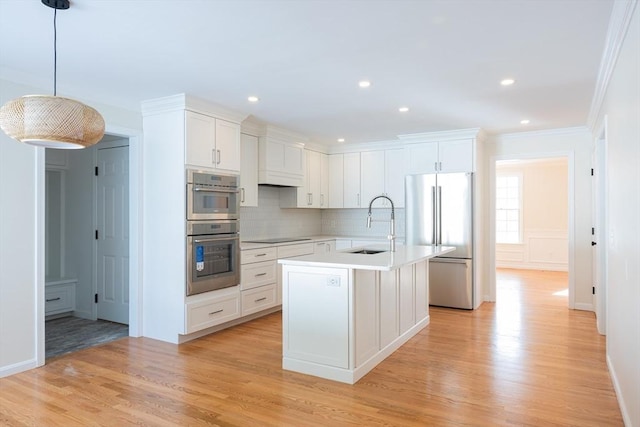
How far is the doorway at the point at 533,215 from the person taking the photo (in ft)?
30.5

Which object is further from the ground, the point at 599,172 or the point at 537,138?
the point at 537,138

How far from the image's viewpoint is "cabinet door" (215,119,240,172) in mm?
4531

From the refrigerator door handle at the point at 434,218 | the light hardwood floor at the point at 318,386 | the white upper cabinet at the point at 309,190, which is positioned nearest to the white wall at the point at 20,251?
the light hardwood floor at the point at 318,386

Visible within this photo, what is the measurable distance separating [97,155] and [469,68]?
434 cm

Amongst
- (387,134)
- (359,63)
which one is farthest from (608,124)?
(387,134)

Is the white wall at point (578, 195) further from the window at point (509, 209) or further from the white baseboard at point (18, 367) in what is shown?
the white baseboard at point (18, 367)

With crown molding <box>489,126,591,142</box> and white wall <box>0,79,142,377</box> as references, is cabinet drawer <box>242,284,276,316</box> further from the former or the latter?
crown molding <box>489,126,591,142</box>

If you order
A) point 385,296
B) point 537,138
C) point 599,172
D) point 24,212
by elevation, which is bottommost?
point 385,296

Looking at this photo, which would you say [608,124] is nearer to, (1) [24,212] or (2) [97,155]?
(1) [24,212]

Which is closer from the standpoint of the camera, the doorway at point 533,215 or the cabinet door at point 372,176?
the cabinet door at point 372,176

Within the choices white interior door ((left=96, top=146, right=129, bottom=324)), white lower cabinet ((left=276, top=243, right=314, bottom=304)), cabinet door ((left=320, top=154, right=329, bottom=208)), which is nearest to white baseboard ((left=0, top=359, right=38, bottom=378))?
white interior door ((left=96, top=146, right=129, bottom=324))

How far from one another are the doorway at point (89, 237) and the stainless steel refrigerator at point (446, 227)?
3770 mm

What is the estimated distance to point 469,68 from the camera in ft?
10.8

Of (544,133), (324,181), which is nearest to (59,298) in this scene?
(324,181)
